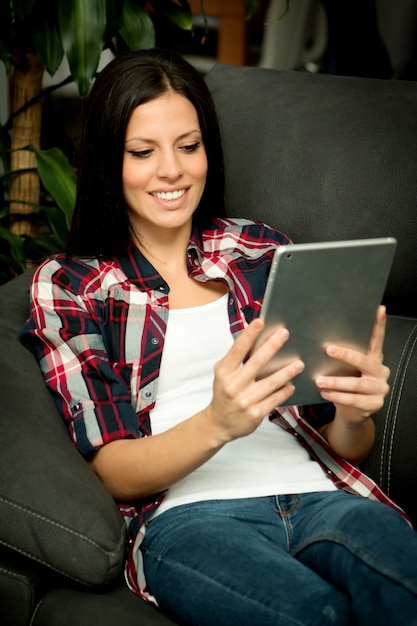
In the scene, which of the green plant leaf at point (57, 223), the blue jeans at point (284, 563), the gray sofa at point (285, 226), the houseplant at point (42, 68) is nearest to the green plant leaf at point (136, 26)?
the houseplant at point (42, 68)

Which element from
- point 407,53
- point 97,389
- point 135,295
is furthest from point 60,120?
point 407,53

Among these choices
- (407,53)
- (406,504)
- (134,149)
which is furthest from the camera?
(407,53)

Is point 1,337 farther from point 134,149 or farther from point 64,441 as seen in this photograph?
point 134,149

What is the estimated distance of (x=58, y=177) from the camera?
1726mm

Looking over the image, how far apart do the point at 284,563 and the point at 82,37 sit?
1.07 metres

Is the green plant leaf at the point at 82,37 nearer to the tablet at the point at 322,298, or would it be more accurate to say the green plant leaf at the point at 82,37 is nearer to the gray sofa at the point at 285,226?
the gray sofa at the point at 285,226

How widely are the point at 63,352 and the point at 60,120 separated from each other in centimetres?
98

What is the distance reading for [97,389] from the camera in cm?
115

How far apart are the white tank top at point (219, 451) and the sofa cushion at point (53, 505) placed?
117 mm

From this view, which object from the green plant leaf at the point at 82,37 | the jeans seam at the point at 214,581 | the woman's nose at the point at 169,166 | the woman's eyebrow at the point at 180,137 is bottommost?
the jeans seam at the point at 214,581

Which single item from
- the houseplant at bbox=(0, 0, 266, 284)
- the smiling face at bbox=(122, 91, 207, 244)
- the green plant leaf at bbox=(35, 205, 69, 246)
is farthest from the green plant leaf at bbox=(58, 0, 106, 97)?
the smiling face at bbox=(122, 91, 207, 244)

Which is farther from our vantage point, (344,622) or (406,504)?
(406,504)

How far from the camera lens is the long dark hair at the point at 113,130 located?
1258 millimetres

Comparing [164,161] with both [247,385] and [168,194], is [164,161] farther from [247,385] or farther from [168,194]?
[247,385]
